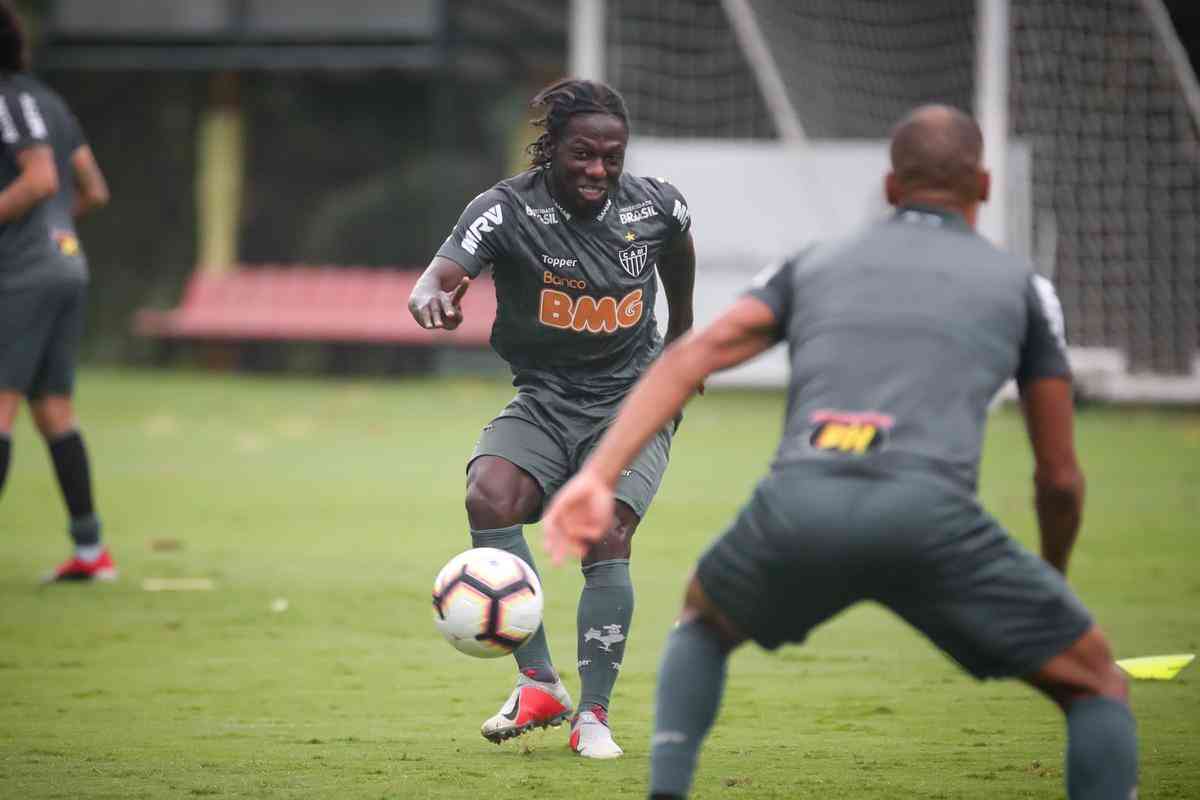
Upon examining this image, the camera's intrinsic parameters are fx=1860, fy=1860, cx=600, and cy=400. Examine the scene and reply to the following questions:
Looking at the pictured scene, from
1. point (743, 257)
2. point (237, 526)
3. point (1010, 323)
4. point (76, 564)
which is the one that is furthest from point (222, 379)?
point (1010, 323)

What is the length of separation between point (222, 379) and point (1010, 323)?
22334 millimetres

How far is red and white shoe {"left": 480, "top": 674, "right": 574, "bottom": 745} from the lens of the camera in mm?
5719

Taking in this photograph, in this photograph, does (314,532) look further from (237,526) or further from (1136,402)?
(1136,402)

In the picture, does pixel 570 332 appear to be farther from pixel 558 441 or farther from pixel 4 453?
pixel 4 453

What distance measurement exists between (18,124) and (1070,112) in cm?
1355

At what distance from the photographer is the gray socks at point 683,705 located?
4.05 metres

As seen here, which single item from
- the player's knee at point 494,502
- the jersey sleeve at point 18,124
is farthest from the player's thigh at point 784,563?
the jersey sleeve at point 18,124

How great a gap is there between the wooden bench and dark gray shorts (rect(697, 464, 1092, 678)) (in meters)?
21.0

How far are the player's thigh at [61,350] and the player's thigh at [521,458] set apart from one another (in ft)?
11.9

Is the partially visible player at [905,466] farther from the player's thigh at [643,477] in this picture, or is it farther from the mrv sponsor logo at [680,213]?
the mrv sponsor logo at [680,213]

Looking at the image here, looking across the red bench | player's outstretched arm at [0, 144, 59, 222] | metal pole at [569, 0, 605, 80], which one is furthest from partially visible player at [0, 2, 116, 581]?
the red bench

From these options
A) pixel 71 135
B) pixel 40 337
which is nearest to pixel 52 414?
pixel 40 337

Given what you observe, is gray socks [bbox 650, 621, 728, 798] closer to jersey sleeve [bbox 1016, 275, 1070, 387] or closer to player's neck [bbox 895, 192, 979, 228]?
jersey sleeve [bbox 1016, 275, 1070, 387]

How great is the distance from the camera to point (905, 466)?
151 inches
